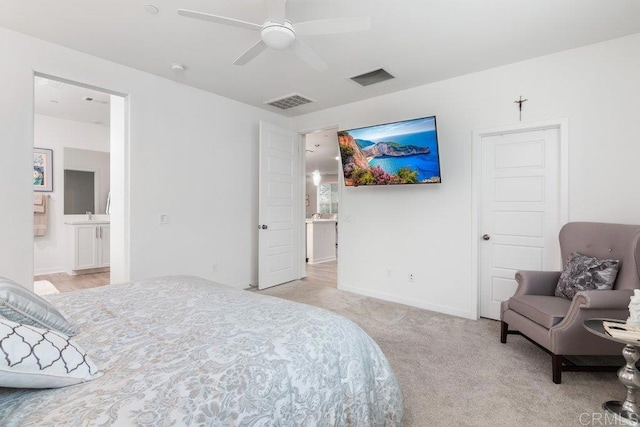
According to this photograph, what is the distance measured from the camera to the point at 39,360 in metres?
0.89

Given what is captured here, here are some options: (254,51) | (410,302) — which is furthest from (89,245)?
(410,302)

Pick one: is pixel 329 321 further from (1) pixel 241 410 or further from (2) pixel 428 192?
(2) pixel 428 192

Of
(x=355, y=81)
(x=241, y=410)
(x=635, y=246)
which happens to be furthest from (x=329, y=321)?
(x=355, y=81)

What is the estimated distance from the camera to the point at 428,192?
3.72 meters

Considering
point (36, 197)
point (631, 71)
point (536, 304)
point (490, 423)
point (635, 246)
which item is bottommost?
point (490, 423)

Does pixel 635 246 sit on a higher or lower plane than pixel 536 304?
higher

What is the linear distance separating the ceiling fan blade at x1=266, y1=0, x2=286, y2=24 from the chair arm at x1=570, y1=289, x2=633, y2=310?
2.63 m

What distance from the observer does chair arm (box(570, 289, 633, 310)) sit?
197 centimetres

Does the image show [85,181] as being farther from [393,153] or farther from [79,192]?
[393,153]

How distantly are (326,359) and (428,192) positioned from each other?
2923 millimetres

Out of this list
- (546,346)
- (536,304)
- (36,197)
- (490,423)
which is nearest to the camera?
(490,423)

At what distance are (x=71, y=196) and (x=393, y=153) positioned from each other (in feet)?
18.6

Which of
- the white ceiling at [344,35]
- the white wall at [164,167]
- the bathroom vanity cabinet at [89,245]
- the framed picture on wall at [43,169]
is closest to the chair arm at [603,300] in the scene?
the white ceiling at [344,35]

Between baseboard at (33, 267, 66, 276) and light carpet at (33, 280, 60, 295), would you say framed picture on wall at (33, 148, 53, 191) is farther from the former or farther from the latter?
light carpet at (33, 280, 60, 295)
